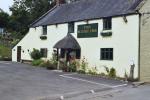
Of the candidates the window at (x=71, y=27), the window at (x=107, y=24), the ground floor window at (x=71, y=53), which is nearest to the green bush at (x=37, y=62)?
the ground floor window at (x=71, y=53)

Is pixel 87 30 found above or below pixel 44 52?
above

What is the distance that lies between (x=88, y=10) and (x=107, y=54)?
6.58 meters

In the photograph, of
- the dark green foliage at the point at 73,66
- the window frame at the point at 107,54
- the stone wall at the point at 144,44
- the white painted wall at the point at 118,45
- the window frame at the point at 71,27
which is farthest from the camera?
the window frame at the point at 71,27

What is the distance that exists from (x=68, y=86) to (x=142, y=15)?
888 centimetres

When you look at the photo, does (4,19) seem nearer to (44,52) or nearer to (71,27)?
(44,52)

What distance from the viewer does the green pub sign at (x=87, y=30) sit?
33.6 m

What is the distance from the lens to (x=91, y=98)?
817 inches

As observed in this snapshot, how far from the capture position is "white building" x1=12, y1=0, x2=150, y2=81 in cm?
2934

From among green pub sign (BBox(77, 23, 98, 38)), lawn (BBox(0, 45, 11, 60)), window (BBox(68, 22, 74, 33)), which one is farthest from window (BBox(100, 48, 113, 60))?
lawn (BBox(0, 45, 11, 60))

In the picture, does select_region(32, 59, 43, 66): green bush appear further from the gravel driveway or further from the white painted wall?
the gravel driveway

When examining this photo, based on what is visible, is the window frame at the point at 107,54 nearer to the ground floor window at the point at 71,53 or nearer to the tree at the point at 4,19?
the ground floor window at the point at 71,53

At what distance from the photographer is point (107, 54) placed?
3209 centimetres

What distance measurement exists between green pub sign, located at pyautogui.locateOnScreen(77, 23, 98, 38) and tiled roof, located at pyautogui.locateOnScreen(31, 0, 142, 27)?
0.74 m

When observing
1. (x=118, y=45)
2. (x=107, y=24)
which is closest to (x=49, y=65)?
(x=107, y=24)
